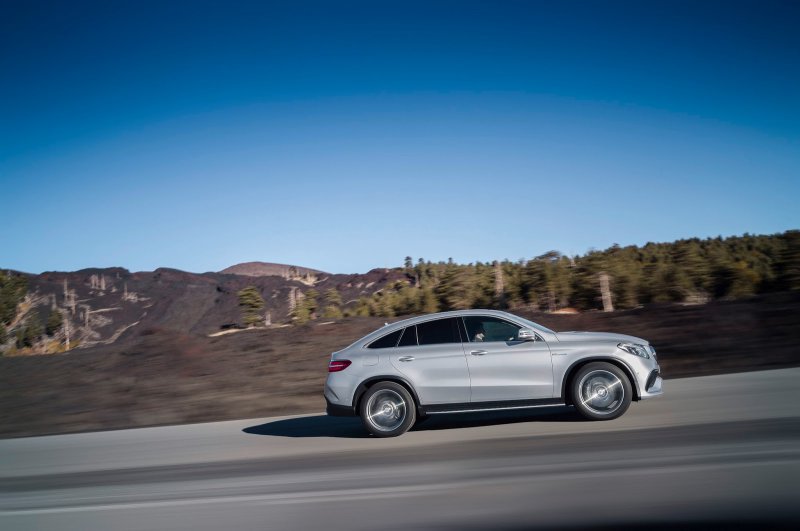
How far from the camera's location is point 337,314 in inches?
1374

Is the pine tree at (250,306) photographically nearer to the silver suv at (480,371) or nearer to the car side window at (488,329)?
the silver suv at (480,371)

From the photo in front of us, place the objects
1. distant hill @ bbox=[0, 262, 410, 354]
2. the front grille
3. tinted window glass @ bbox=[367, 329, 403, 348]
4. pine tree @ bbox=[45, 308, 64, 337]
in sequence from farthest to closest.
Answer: distant hill @ bbox=[0, 262, 410, 354] < pine tree @ bbox=[45, 308, 64, 337] < tinted window glass @ bbox=[367, 329, 403, 348] < the front grille

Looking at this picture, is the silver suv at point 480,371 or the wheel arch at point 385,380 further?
the wheel arch at point 385,380

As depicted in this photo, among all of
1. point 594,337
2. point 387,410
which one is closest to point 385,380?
point 387,410

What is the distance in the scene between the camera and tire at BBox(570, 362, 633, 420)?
25.1 ft

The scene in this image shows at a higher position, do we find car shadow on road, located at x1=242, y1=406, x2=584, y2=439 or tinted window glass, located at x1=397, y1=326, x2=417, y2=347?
tinted window glass, located at x1=397, y1=326, x2=417, y2=347

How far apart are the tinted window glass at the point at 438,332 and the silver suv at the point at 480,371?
1cm

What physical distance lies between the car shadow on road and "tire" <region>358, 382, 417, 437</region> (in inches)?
17.2

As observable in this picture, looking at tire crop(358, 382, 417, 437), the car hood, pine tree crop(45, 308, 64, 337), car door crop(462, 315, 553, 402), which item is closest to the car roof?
car door crop(462, 315, 553, 402)

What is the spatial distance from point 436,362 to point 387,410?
3.15ft

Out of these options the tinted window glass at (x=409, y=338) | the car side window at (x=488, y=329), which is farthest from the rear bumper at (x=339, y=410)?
the car side window at (x=488, y=329)

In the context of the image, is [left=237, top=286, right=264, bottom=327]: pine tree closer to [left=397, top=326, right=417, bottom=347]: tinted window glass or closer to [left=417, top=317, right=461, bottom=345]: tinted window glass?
[left=397, top=326, right=417, bottom=347]: tinted window glass

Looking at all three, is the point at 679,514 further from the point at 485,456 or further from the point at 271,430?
the point at 271,430

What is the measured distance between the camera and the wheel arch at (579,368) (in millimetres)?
7609
